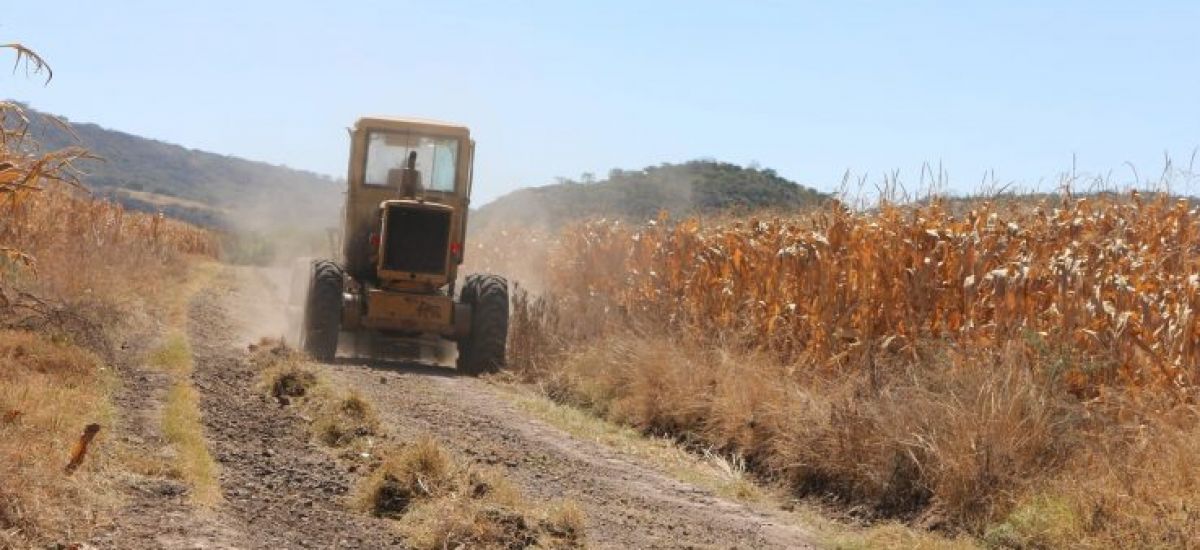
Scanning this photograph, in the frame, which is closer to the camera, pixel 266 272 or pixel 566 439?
Result: pixel 566 439

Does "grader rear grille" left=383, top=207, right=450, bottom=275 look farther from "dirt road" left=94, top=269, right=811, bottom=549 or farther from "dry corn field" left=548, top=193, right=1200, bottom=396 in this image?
"dry corn field" left=548, top=193, right=1200, bottom=396

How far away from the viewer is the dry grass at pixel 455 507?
7.20 metres

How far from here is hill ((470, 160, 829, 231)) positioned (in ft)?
135

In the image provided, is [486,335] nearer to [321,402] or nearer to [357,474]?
[321,402]

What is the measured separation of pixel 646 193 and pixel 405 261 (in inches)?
1081

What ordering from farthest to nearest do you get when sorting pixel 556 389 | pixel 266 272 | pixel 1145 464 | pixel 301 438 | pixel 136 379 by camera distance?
pixel 266 272 < pixel 556 389 < pixel 136 379 < pixel 301 438 < pixel 1145 464

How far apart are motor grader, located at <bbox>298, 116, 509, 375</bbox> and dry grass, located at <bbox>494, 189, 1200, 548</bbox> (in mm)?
2041

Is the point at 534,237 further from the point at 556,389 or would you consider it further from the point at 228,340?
the point at 556,389

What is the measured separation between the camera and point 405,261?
17328mm

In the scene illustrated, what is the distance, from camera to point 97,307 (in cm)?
1680

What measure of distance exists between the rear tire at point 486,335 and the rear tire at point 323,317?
5.10ft

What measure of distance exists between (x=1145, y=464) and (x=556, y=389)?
8293mm

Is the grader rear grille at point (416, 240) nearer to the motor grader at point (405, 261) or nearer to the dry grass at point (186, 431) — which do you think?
the motor grader at point (405, 261)

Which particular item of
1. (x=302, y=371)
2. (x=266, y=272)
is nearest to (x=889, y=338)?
(x=302, y=371)
